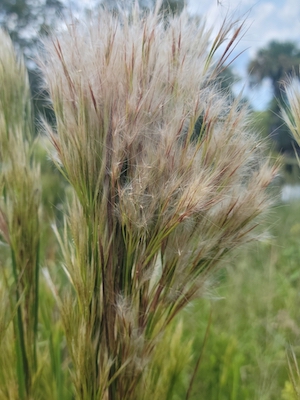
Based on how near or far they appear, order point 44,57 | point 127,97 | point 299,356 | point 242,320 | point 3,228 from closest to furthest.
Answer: point 127,97 < point 44,57 < point 3,228 < point 299,356 < point 242,320

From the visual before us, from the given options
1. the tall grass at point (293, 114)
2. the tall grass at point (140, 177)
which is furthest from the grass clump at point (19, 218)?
the tall grass at point (293, 114)

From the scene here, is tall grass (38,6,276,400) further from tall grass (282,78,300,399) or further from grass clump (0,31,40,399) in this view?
grass clump (0,31,40,399)

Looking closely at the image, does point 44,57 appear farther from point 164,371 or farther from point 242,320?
point 242,320

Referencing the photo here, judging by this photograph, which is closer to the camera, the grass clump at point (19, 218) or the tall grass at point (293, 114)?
the tall grass at point (293, 114)

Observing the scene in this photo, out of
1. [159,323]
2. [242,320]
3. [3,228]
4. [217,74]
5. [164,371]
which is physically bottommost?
[242,320]

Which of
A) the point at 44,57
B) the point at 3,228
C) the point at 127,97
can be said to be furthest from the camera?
the point at 3,228

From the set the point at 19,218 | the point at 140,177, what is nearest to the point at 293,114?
the point at 140,177

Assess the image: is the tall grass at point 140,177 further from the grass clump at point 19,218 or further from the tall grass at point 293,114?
the grass clump at point 19,218

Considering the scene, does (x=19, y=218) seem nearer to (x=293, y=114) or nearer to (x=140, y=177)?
(x=140, y=177)

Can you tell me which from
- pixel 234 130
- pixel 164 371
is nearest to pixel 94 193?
pixel 234 130
